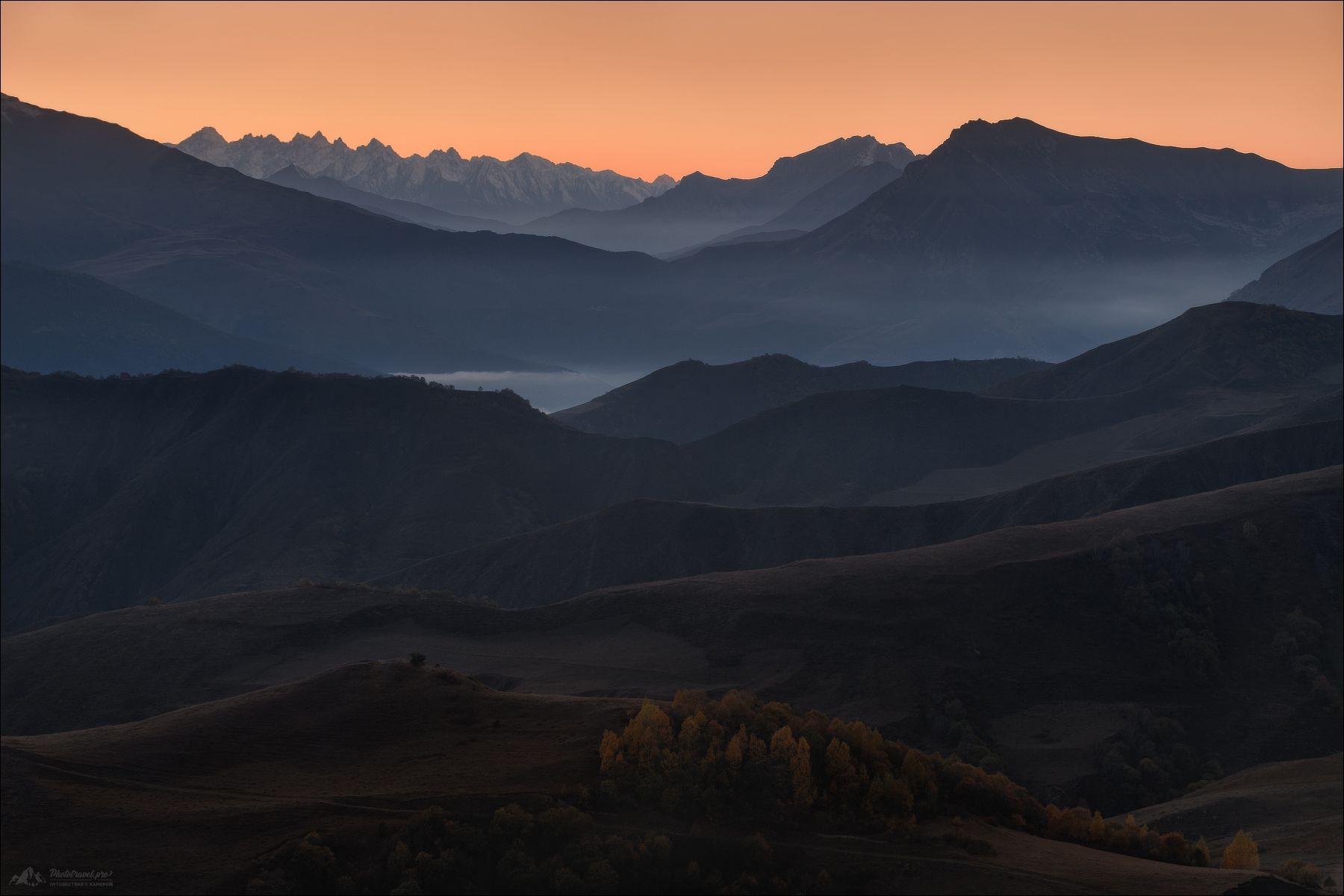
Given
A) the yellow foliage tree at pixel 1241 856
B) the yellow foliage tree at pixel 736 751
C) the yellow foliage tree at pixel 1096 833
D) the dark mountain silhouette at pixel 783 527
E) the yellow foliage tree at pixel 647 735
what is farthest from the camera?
the dark mountain silhouette at pixel 783 527

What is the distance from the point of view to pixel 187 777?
6272 centimetres

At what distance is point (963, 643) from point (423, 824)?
6122cm

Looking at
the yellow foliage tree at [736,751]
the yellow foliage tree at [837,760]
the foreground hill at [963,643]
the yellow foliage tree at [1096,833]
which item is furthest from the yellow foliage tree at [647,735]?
the foreground hill at [963,643]

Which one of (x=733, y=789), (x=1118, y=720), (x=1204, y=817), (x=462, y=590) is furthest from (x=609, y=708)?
(x=462, y=590)

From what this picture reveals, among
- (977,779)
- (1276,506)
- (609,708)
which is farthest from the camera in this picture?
(1276,506)

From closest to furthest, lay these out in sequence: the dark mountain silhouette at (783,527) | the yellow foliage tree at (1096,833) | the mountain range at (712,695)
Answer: the mountain range at (712,695), the yellow foliage tree at (1096,833), the dark mountain silhouette at (783,527)

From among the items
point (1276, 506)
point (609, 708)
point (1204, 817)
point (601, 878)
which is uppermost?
point (1276, 506)

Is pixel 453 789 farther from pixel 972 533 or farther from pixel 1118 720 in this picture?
pixel 972 533

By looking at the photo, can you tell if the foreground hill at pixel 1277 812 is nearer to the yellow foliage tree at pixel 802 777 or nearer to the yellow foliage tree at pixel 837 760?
the yellow foliage tree at pixel 837 760

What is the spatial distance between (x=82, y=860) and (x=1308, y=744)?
8097cm

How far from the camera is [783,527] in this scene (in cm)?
16662

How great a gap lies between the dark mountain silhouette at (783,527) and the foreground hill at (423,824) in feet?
295

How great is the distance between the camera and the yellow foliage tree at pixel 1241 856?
6025 centimetres

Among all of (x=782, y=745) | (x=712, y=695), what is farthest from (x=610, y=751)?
(x=712, y=695)
